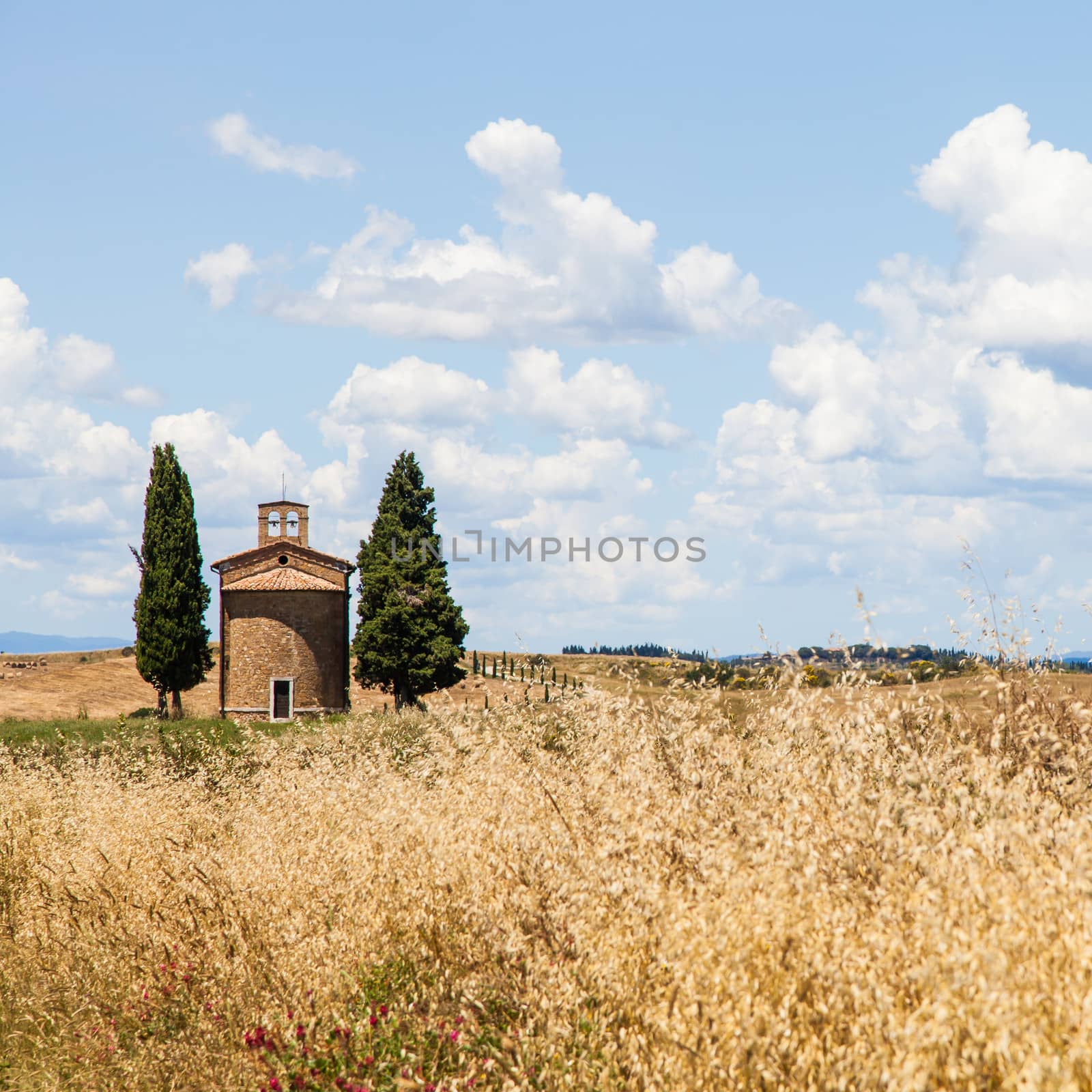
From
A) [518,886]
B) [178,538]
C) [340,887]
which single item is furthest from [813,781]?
[178,538]

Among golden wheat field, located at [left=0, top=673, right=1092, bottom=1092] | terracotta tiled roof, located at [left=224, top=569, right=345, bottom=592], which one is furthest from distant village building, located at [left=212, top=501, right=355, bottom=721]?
golden wheat field, located at [left=0, top=673, right=1092, bottom=1092]

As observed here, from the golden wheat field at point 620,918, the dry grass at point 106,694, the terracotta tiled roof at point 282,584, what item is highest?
the terracotta tiled roof at point 282,584

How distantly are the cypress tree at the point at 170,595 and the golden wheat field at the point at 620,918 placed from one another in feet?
113

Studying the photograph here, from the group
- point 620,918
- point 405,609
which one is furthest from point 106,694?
point 620,918

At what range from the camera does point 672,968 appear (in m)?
4.43

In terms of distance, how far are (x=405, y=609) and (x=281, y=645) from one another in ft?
16.4

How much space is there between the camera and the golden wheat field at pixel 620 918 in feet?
11.9

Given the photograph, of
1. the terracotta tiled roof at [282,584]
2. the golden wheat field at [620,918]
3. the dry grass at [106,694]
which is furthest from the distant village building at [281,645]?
the golden wheat field at [620,918]

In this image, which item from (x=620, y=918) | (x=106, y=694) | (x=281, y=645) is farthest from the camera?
(x=106, y=694)

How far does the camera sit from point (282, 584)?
1580 inches

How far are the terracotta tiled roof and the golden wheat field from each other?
103 feet

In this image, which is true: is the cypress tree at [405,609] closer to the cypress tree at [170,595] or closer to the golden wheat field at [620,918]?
the cypress tree at [170,595]

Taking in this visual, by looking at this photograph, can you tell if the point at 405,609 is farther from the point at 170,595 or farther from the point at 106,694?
the point at 106,694

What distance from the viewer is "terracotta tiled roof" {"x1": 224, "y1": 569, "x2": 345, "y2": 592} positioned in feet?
131
